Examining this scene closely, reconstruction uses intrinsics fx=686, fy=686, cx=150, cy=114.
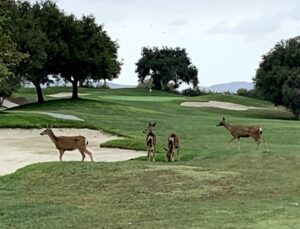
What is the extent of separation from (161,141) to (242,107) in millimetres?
47565

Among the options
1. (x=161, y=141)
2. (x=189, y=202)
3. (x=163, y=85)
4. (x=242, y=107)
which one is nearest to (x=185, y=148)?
(x=161, y=141)

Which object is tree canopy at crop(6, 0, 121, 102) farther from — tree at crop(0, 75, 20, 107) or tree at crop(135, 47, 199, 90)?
tree at crop(135, 47, 199, 90)

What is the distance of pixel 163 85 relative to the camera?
351ft

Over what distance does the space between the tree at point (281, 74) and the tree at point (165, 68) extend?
3484cm

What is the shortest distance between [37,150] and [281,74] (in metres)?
43.9

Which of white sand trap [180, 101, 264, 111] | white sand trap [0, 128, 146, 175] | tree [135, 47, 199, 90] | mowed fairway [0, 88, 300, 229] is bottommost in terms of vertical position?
white sand trap [0, 128, 146, 175]

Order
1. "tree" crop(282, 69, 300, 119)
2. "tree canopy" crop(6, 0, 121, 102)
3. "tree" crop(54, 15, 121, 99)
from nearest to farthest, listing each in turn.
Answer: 1. "tree canopy" crop(6, 0, 121, 102)
2. "tree" crop(54, 15, 121, 99)
3. "tree" crop(282, 69, 300, 119)

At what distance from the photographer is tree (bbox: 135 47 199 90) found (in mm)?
105875

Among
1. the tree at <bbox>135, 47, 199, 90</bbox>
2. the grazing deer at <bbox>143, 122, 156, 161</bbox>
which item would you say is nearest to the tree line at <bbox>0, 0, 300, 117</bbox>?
the grazing deer at <bbox>143, 122, 156, 161</bbox>

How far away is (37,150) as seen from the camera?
26453 millimetres

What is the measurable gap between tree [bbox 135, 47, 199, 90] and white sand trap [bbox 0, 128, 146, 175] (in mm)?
72442

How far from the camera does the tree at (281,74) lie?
64875 millimetres

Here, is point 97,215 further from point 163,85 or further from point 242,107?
point 163,85

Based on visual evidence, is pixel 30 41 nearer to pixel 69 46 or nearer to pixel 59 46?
pixel 59 46
